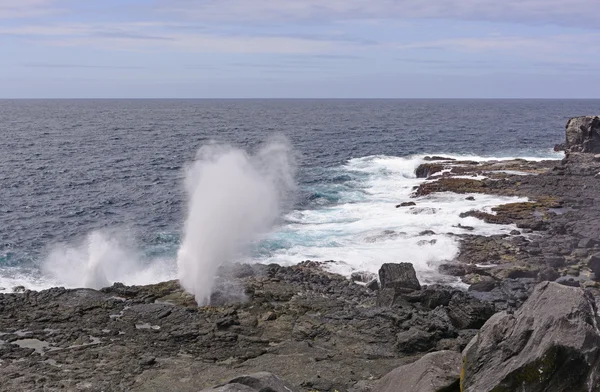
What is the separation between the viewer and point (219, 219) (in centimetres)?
3756

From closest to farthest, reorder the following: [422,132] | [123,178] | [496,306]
→ 1. [496,306]
2. [123,178]
3. [422,132]

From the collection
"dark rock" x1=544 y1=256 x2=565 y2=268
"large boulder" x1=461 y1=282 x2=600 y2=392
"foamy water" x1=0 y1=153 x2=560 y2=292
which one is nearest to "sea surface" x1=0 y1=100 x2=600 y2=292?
"foamy water" x1=0 y1=153 x2=560 y2=292

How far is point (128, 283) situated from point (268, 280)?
866 cm

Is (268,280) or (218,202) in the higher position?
(218,202)

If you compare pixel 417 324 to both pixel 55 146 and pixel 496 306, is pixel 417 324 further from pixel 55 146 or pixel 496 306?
pixel 55 146

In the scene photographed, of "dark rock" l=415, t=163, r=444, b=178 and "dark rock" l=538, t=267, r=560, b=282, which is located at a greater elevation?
"dark rock" l=415, t=163, r=444, b=178

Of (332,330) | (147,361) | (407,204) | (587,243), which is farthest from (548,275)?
(147,361)

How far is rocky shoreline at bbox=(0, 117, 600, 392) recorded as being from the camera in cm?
1459

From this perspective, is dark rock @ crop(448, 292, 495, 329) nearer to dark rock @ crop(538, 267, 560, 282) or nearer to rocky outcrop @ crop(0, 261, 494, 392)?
rocky outcrop @ crop(0, 261, 494, 392)

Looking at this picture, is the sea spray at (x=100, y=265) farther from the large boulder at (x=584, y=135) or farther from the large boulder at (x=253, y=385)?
the large boulder at (x=584, y=135)

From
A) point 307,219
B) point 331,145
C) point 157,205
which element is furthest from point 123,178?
point 331,145

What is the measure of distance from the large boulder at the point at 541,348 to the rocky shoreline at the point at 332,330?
0.03 metres

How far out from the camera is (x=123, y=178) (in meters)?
67.1

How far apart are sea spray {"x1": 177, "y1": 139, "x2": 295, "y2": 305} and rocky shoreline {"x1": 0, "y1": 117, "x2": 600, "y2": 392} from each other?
1275 millimetres
